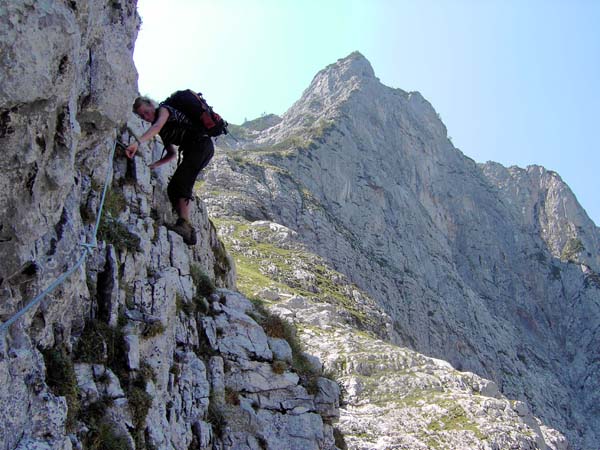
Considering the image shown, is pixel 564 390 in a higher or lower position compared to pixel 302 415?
higher

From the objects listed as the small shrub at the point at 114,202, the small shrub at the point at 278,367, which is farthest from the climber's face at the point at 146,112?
the small shrub at the point at 278,367

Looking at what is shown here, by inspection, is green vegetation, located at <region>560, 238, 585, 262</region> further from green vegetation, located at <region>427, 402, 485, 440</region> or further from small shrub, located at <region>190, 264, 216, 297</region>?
small shrub, located at <region>190, 264, 216, 297</region>

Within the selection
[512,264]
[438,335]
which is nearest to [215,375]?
[438,335]

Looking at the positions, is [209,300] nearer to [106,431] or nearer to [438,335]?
[106,431]

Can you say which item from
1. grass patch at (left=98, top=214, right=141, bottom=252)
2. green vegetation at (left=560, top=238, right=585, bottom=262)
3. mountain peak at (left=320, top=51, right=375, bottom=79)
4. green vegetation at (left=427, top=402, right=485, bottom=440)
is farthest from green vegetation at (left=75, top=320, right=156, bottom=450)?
green vegetation at (left=560, top=238, right=585, bottom=262)

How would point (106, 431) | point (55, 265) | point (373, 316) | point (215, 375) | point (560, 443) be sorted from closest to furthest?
point (55, 265) < point (106, 431) < point (215, 375) < point (560, 443) < point (373, 316)

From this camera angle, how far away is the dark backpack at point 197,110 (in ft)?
33.0

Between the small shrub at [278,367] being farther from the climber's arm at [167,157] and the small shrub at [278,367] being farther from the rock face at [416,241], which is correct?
the rock face at [416,241]

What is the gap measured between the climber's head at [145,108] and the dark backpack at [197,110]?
Result: 375 mm

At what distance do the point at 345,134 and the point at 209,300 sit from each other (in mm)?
78072

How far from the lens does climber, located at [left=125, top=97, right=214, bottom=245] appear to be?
959 centimetres

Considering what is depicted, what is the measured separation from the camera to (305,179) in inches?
2992

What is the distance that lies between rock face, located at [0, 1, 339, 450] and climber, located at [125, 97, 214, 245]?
69 cm

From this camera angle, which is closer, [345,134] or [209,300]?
[209,300]
